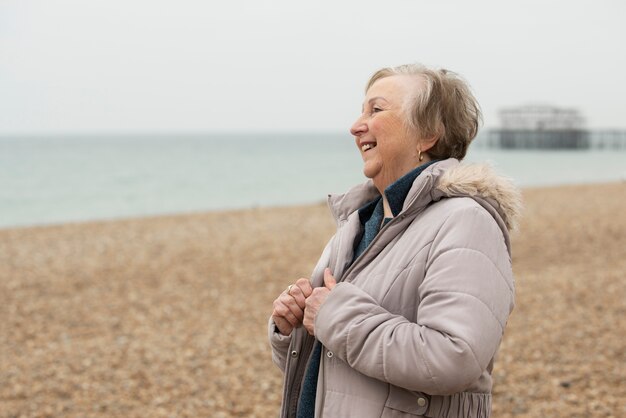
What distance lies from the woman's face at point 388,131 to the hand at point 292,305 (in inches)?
15.3

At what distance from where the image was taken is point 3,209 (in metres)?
33.3

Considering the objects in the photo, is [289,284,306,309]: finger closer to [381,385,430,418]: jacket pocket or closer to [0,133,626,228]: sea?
[381,385,430,418]: jacket pocket

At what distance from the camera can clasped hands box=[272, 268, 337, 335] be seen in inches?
79.5

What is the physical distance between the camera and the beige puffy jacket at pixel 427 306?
1760 mm

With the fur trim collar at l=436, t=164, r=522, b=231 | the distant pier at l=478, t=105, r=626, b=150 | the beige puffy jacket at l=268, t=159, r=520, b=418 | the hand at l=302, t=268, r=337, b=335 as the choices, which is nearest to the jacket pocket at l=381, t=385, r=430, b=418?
the beige puffy jacket at l=268, t=159, r=520, b=418

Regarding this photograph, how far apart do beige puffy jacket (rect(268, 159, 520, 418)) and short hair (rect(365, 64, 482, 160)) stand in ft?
0.30

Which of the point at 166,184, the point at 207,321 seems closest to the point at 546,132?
the point at 166,184

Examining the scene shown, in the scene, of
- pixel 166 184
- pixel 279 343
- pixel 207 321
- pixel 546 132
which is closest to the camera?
pixel 279 343

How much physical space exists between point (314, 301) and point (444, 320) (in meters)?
0.43

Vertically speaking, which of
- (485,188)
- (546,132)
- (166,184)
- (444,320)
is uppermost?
(485,188)

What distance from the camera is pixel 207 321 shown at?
8.33 metres

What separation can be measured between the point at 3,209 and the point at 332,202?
3432 cm

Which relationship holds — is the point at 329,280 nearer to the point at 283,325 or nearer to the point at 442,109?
the point at 283,325

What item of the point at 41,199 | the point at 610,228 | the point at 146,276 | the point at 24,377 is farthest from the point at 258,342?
the point at 41,199
